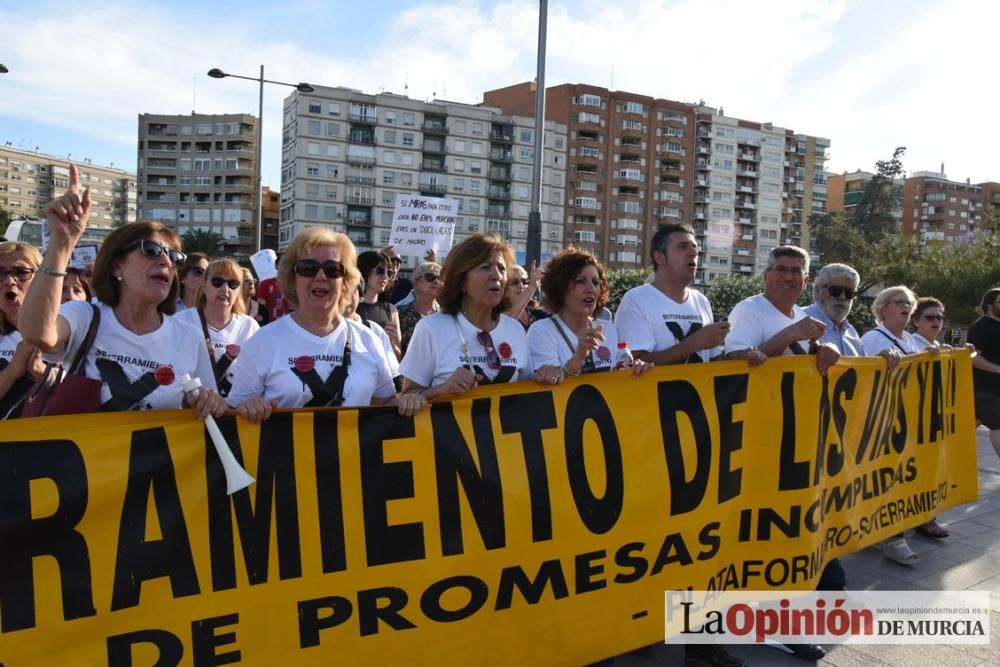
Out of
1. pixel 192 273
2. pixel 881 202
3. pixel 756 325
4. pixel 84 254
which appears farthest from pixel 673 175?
pixel 756 325

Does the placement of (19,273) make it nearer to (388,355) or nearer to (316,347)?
(316,347)

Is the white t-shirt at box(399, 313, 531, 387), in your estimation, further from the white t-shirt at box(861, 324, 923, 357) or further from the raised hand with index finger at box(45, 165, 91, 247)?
the white t-shirt at box(861, 324, 923, 357)

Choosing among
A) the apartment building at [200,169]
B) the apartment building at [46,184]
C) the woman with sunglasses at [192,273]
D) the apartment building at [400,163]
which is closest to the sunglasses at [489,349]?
the woman with sunglasses at [192,273]

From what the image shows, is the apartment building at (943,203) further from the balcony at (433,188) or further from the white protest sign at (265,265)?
the white protest sign at (265,265)

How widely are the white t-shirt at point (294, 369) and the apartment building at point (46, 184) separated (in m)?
141

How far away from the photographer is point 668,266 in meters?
4.05

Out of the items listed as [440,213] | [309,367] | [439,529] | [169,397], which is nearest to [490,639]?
[439,529]

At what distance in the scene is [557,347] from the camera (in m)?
3.73

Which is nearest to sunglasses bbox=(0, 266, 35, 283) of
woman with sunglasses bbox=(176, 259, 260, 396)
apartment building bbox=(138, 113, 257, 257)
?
woman with sunglasses bbox=(176, 259, 260, 396)

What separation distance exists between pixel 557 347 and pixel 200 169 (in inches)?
4425

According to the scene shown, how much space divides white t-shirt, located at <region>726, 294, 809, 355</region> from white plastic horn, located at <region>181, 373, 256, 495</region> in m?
2.72

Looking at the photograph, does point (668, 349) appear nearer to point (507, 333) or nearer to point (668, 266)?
point (668, 266)

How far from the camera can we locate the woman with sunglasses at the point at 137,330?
8.76 feet

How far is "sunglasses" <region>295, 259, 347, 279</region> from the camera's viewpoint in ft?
9.89
